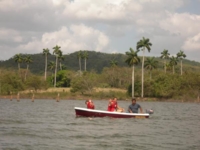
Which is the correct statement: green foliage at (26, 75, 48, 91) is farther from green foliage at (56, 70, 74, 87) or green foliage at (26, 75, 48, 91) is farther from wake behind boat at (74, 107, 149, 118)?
wake behind boat at (74, 107, 149, 118)

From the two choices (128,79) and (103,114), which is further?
(128,79)

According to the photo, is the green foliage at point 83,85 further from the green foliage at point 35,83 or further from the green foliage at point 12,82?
the green foliage at point 12,82

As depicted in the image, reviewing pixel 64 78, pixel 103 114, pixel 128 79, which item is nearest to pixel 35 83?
pixel 64 78

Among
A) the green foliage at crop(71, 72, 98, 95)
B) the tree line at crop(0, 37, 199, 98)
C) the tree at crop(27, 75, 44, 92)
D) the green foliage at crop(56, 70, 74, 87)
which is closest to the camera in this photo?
the tree line at crop(0, 37, 199, 98)

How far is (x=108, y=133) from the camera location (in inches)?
914

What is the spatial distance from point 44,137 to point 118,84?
355 ft

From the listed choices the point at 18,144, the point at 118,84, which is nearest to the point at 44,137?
the point at 18,144

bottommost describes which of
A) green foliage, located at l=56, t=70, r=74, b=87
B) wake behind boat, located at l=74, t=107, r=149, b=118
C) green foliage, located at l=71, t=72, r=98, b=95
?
wake behind boat, located at l=74, t=107, r=149, b=118

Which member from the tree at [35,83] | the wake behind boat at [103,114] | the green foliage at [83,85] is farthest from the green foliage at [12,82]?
the wake behind boat at [103,114]

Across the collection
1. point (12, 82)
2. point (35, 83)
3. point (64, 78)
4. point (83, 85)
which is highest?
point (64, 78)

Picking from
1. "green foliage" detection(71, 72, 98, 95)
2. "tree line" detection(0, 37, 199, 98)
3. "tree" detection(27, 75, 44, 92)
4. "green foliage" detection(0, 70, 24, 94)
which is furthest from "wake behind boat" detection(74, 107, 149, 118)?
"tree" detection(27, 75, 44, 92)

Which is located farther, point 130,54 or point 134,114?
point 130,54

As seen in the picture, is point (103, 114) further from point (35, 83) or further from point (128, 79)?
point (128, 79)

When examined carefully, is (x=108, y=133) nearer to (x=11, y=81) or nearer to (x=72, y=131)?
(x=72, y=131)
